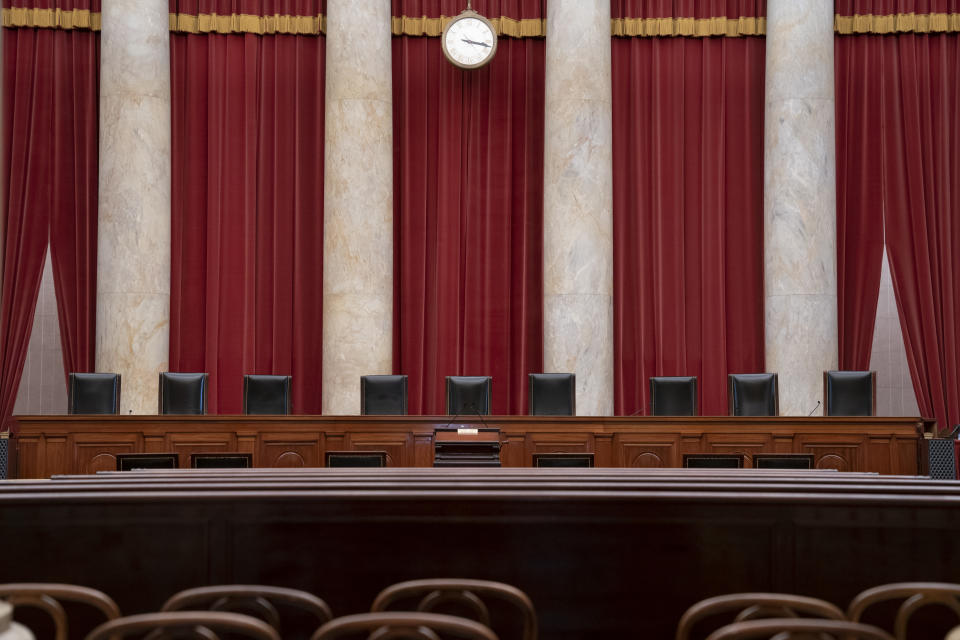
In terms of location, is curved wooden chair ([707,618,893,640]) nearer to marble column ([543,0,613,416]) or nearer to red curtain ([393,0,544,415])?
marble column ([543,0,613,416])

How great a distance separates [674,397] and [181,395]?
445cm

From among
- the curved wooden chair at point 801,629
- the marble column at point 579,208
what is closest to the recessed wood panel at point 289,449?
the marble column at point 579,208

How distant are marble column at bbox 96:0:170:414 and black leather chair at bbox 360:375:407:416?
2.53 m

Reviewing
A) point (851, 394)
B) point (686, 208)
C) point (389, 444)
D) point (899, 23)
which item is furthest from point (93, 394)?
point (899, 23)

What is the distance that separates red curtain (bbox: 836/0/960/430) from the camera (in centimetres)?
1053

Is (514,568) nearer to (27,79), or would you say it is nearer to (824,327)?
(824,327)

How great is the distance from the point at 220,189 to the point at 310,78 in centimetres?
162

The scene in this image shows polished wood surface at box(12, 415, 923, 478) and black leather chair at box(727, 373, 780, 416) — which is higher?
black leather chair at box(727, 373, 780, 416)

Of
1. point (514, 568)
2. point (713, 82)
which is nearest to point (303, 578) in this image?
point (514, 568)

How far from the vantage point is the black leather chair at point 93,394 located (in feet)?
27.6

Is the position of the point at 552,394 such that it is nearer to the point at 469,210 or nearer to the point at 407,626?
the point at 469,210

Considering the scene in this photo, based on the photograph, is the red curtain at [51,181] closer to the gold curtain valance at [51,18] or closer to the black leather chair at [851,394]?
the gold curtain valance at [51,18]

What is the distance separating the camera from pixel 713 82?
10891mm

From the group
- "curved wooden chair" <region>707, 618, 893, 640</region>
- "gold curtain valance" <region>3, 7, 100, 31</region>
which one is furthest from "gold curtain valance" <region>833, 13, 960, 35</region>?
"curved wooden chair" <region>707, 618, 893, 640</region>
